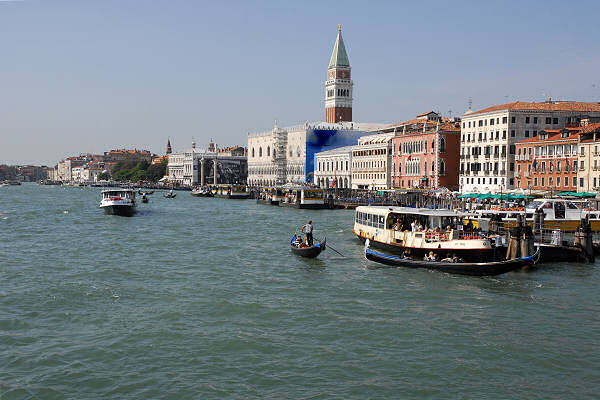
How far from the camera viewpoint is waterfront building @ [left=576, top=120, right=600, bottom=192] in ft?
126

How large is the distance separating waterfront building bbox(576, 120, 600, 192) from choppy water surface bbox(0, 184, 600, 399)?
19.3 metres

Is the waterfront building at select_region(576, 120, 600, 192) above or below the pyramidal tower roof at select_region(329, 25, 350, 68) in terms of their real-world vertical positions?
below

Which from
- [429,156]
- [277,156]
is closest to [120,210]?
[429,156]

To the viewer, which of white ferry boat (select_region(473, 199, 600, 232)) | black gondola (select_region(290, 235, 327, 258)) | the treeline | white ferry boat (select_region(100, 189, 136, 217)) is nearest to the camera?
black gondola (select_region(290, 235, 327, 258))

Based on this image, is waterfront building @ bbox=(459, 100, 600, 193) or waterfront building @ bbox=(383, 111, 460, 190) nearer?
waterfront building @ bbox=(459, 100, 600, 193)

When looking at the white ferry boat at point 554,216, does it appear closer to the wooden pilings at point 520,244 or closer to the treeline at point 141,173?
the wooden pilings at point 520,244

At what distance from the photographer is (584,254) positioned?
21.6 metres

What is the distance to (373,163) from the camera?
70562mm

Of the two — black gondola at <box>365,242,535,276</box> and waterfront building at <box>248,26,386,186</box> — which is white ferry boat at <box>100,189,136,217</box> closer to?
black gondola at <box>365,242,535,276</box>

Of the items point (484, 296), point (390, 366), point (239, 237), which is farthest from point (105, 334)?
point (239, 237)

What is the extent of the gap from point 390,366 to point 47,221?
34747 mm

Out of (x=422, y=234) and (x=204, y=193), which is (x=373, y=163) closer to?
(x=204, y=193)

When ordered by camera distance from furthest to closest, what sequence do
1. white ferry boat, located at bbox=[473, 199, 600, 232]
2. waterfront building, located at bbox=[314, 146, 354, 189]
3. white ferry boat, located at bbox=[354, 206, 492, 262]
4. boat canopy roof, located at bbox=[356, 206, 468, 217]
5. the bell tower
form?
1. the bell tower
2. waterfront building, located at bbox=[314, 146, 354, 189]
3. white ferry boat, located at bbox=[473, 199, 600, 232]
4. boat canopy roof, located at bbox=[356, 206, 468, 217]
5. white ferry boat, located at bbox=[354, 206, 492, 262]

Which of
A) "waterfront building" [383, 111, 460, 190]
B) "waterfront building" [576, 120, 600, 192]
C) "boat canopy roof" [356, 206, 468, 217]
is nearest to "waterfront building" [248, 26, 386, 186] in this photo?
"waterfront building" [383, 111, 460, 190]
